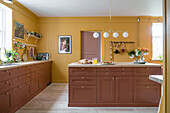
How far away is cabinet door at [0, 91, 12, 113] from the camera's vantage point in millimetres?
2434

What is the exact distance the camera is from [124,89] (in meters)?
3.22

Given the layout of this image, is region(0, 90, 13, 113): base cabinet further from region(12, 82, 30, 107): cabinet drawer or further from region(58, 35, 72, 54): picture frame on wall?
region(58, 35, 72, 54): picture frame on wall

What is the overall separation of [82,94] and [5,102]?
153 cm

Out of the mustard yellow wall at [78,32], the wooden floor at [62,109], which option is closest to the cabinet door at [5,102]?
the wooden floor at [62,109]

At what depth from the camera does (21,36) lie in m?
4.50

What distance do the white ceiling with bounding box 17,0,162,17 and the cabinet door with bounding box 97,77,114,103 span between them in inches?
94.6

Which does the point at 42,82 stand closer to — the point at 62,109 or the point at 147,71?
the point at 62,109

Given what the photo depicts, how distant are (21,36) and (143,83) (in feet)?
12.5

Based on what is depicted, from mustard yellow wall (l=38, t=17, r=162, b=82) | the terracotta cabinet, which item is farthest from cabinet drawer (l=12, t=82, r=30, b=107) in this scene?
mustard yellow wall (l=38, t=17, r=162, b=82)

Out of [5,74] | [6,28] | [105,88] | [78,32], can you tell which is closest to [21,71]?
[5,74]

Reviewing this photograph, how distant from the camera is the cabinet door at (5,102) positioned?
7.98 feet

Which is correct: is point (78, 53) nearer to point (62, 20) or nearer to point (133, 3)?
point (62, 20)

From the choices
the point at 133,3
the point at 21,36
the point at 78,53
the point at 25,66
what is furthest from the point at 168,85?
the point at 78,53

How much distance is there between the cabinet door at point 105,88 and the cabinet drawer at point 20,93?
1.74 metres
